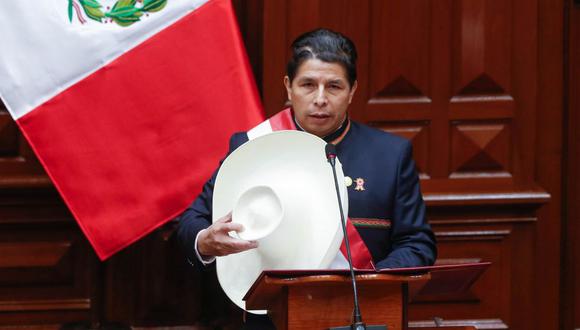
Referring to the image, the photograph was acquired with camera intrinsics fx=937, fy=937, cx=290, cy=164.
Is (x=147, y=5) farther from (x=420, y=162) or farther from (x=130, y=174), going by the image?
(x=420, y=162)

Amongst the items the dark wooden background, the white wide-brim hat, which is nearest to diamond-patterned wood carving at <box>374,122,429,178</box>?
the dark wooden background

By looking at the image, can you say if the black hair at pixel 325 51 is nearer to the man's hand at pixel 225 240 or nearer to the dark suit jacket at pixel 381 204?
the dark suit jacket at pixel 381 204

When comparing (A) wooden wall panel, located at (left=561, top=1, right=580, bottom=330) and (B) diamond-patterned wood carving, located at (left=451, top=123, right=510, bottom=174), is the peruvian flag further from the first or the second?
(A) wooden wall panel, located at (left=561, top=1, right=580, bottom=330)

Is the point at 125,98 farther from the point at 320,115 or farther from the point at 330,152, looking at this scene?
the point at 330,152

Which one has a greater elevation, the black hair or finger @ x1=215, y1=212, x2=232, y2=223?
the black hair

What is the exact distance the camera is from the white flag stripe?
293cm

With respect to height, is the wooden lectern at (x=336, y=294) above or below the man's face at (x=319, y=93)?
below

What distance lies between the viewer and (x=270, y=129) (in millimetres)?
2785

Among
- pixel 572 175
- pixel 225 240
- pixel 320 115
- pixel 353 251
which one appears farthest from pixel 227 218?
pixel 572 175

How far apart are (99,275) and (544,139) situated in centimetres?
172

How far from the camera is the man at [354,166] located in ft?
8.78

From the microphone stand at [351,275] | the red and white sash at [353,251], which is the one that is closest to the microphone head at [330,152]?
the microphone stand at [351,275]

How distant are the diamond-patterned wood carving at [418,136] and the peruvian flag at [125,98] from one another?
2.05 ft

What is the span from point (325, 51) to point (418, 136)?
34.6 inches
